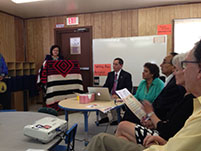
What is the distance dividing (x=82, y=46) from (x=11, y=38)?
6.25ft

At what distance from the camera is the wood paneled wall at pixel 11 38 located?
458 centimetres

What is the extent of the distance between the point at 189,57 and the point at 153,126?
3.87 ft

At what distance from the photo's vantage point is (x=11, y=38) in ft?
15.9

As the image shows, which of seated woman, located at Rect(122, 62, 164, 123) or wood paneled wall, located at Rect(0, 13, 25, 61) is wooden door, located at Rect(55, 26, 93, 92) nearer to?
wood paneled wall, located at Rect(0, 13, 25, 61)

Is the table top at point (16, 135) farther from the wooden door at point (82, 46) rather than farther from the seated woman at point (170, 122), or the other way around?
the wooden door at point (82, 46)

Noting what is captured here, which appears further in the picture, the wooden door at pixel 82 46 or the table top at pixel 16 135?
the wooden door at pixel 82 46

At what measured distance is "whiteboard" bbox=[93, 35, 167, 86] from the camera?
4.35 meters

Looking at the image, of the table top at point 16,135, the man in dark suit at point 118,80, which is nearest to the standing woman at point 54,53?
the man in dark suit at point 118,80

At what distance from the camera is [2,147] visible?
1090 mm

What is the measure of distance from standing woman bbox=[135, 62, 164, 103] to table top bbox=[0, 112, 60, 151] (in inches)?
57.5

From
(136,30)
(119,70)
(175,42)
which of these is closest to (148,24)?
(136,30)

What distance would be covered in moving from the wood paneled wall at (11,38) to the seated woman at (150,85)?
12.2 feet

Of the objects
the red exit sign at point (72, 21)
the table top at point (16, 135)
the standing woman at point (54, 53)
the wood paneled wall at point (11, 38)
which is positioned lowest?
the table top at point (16, 135)

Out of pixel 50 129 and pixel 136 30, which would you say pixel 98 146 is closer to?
pixel 50 129
